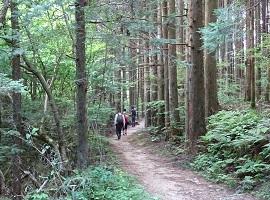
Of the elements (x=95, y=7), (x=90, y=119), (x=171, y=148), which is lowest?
(x=171, y=148)

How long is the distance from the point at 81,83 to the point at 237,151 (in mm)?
4703

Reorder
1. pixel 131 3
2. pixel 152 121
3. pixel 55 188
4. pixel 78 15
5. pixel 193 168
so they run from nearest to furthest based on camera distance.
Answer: pixel 55 188, pixel 78 15, pixel 131 3, pixel 193 168, pixel 152 121

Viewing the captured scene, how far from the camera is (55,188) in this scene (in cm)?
735

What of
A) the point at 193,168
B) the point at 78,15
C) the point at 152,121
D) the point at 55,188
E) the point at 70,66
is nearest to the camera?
the point at 55,188

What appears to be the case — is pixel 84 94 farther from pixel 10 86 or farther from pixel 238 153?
pixel 238 153

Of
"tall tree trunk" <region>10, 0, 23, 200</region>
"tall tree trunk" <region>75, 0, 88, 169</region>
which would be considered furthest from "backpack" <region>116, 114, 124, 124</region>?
"tall tree trunk" <region>75, 0, 88, 169</region>

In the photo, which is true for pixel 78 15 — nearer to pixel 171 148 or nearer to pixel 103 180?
pixel 103 180

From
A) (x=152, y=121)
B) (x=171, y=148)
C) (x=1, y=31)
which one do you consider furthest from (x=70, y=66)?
(x=152, y=121)

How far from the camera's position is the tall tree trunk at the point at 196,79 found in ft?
41.9

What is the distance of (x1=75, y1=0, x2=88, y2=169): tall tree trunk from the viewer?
831 centimetres

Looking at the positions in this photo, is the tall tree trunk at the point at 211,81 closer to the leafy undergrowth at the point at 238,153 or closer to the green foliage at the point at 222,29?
the leafy undergrowth at the point at 238,153

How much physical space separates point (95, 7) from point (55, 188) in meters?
3.88

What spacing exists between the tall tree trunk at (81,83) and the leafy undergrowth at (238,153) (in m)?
3.31

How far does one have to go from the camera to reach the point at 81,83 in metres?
8.36
